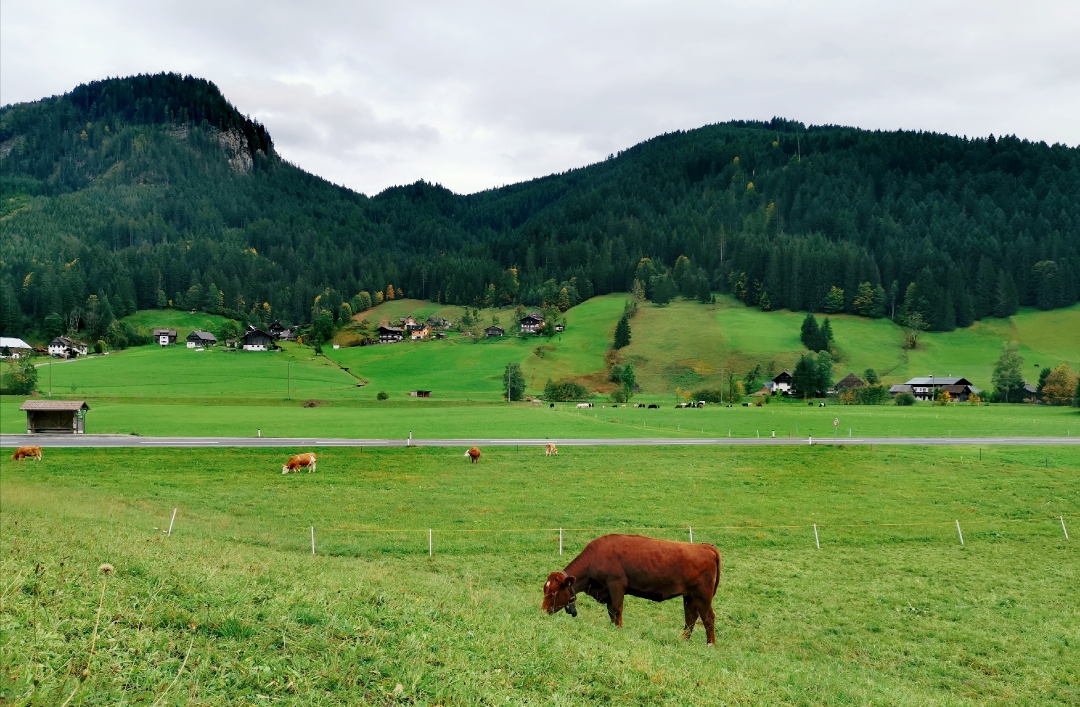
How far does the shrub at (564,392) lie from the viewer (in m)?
118

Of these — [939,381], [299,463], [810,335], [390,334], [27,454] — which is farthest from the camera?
[390,334]

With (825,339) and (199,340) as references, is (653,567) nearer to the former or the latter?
(825,339)

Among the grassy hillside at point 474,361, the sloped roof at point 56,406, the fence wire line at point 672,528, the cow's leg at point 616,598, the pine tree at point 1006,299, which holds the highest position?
the pine tree at point 1006,299

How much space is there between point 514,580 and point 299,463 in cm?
2602

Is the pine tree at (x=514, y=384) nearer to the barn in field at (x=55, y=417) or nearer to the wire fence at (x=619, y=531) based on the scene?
the barn in field at (x=55, y=417)

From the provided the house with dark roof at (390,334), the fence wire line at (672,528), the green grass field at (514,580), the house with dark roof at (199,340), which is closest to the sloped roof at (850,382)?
the green grass field at (514,580)

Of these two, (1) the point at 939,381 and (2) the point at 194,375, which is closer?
(2) the point at 194,375

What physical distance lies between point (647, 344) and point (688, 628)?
153135mm

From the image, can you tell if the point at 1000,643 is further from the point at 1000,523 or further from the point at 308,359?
the point at 308,359

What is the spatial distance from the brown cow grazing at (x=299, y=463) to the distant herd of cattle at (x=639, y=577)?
1227 inches

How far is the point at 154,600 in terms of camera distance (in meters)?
9.25

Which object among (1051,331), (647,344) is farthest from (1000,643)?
(1051,331)

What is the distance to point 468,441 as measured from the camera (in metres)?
54.6

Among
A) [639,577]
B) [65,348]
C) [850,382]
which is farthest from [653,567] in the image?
[65,348]
